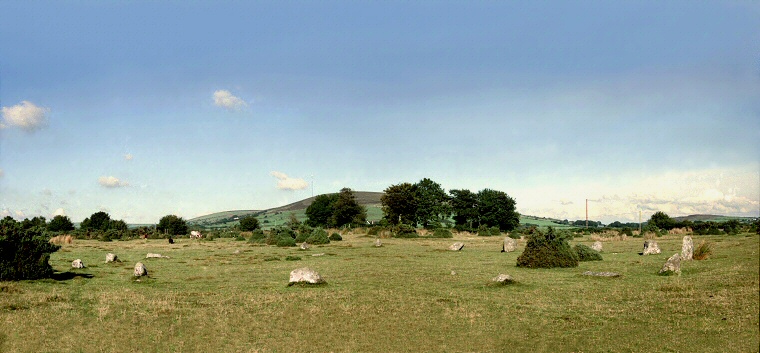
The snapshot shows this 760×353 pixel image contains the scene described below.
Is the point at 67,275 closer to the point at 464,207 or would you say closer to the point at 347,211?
the point at 347,211

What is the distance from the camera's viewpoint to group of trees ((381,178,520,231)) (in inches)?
4562

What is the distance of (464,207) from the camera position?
125m

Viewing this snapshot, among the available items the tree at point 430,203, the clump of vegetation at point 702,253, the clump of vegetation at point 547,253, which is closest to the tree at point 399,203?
the tree at point 430,203

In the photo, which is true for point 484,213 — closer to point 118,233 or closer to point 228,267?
point 118,233

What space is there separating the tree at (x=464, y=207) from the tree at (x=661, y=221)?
41726 millimetres

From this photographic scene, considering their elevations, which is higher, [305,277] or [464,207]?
[464,207]

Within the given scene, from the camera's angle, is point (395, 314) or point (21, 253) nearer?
point (395, 314)

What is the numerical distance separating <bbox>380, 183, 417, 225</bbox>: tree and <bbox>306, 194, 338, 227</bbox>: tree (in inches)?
1044

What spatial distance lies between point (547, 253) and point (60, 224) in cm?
11219

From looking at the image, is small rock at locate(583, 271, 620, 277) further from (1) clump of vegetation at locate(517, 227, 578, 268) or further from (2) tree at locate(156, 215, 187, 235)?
(2) tree at locate(156, 215, 187, 235)

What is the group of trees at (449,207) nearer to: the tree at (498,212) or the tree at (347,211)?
the tree at (498,212)

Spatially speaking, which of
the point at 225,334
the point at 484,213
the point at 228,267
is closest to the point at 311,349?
the point at 225,334

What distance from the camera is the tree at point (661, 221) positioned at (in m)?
91.1

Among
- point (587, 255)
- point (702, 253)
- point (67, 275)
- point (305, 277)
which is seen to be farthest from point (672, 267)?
point (67, 275)
